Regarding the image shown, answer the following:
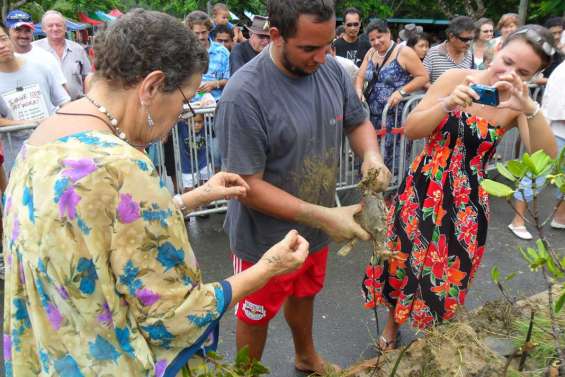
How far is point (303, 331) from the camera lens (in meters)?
2.84

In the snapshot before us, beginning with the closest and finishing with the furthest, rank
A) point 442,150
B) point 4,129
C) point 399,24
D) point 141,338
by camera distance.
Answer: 1. point 141,338
2. point 442,150
3. point 4,129
4. point 399,24

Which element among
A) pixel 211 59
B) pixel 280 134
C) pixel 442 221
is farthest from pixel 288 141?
pixel 211 59

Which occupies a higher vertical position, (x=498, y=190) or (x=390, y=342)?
(x=498, y=190)

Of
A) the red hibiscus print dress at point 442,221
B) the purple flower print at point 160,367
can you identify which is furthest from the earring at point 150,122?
the red hibiscus print dress at point 442,221

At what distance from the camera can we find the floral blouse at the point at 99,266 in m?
1.15

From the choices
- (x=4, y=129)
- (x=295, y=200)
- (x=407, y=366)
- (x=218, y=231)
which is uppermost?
(x=295, y=200)

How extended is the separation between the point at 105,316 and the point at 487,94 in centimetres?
185

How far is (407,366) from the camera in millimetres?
2365

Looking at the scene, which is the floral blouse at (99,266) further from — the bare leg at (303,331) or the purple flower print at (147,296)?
the bare leg at (303,331)

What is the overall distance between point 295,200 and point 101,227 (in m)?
1.12

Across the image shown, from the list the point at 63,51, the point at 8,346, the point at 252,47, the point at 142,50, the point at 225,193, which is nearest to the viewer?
the point at 142,50

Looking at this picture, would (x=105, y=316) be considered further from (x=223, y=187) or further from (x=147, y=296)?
(x=223, y=187)

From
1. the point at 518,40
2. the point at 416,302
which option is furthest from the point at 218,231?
the point at 518,40

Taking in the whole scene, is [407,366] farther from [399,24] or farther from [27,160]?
[399,24]
